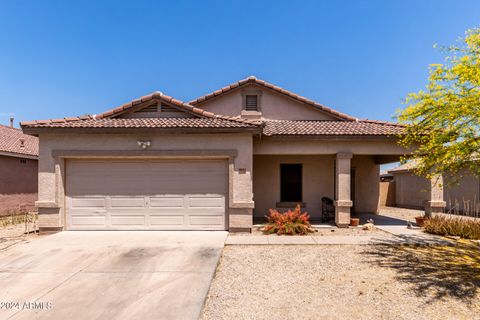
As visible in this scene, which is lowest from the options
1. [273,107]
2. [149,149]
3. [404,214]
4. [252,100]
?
[404,214]

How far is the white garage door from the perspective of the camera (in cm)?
963

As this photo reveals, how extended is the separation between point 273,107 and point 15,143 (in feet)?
56.0

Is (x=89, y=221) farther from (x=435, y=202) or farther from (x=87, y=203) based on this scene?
(x=435, y=202)

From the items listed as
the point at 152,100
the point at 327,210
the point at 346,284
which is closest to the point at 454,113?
the point at 346,284

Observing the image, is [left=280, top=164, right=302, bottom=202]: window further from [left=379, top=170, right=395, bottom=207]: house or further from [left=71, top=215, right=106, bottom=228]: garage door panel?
[left=379, top=170, right=395, bottom=207]: house

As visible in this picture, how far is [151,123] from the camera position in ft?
31.5

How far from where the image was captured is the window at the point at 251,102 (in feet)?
47.2

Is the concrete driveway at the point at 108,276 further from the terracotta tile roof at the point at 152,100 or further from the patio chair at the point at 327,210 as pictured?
the patio chair at the point at 327,210

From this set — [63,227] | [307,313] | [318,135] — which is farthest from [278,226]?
[63,227]

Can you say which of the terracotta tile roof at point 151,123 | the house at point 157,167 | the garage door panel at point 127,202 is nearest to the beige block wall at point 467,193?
the house at point 157,167

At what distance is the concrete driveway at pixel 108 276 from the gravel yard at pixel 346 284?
0.61 meters

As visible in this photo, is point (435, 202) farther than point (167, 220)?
Yes

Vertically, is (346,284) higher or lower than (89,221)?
lower

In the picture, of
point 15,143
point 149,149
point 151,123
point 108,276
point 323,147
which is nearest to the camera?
point 108,276
